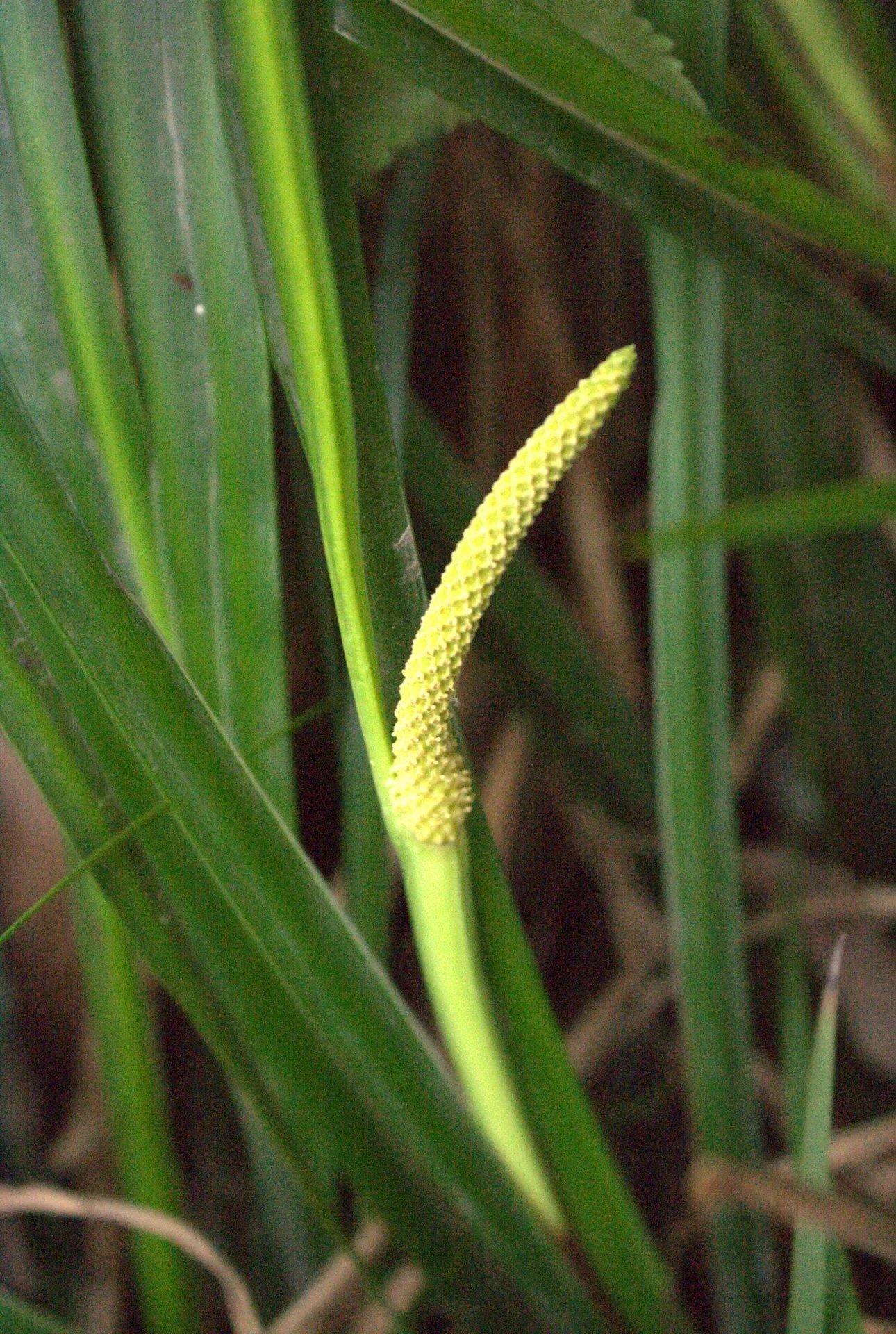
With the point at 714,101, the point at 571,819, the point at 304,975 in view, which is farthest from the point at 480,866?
the point at 571,819

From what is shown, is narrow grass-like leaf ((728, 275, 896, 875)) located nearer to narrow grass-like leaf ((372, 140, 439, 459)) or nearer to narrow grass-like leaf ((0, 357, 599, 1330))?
narrow grass-like leaf ((372, 140, 439, 459))

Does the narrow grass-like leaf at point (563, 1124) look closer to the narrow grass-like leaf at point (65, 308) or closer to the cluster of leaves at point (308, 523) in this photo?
the cluster of leaves at point (308, 523)

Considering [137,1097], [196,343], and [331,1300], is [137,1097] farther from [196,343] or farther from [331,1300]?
[196,343]

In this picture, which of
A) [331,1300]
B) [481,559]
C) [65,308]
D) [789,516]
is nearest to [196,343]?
[65,308]

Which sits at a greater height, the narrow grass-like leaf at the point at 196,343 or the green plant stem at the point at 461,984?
the narrow grass-like leaf at the point at 196,343

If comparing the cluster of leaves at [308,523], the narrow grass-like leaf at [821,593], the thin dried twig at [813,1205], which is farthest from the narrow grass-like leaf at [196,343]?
the narrow grass-like leaf at [821,593]

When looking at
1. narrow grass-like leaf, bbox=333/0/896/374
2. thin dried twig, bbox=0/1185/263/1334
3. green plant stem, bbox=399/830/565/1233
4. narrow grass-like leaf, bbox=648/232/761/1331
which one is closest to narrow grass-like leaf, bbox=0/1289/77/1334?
thin dried twig, bbox=0/1185/263/1334

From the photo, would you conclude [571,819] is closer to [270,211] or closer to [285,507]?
[285,507]
